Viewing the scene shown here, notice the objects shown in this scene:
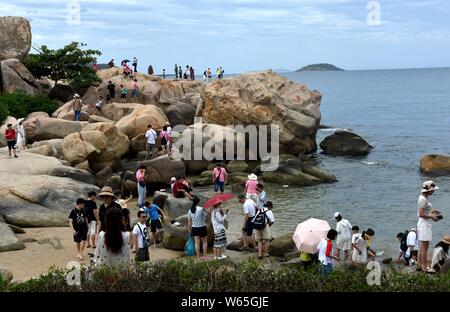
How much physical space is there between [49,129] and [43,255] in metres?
17.5

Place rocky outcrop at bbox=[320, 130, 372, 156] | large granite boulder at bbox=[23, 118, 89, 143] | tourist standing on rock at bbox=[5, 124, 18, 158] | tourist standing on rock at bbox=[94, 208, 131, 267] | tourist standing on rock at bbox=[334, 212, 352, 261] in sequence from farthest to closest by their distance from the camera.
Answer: rocky outcrop at bbox=[320, 130, 372, 156] < large granite boulder at bbox=[23, 118, 89, 143] < tourist standing on rock at bbox=[5, 124, 18, 158] < tourist standing on rock at bbox=[334, 212, 352, 261] < tourist standing on rock at bbox=[94, 208, 131, 267]

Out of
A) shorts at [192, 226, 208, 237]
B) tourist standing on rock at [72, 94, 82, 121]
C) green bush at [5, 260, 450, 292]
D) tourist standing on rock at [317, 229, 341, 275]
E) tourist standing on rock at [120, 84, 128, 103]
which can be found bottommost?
shorts at [192, 226, 208, 237]

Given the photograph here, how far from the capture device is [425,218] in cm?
1466

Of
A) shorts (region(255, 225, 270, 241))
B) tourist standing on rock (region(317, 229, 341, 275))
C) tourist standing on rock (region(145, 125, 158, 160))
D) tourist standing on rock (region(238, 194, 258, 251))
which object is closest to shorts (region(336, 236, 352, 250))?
shorts (region(255, 225, 270, 241))

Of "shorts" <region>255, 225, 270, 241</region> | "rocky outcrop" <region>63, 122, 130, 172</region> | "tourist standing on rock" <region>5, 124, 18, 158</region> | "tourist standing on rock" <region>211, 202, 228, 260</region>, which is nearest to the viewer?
"tourist standing on rock" <region>211, 202, 228, 260</region>

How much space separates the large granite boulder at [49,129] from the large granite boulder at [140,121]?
2569 mm

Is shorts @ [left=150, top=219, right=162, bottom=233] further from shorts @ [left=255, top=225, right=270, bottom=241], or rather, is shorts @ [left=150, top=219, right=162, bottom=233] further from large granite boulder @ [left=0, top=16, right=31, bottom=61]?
large granite boulder @ [left=0, top=16, right=31, bottom=61]

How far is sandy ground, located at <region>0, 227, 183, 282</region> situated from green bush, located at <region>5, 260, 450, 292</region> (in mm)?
6243

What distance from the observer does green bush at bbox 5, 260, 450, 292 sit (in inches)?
344

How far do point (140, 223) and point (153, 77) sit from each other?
39.3m

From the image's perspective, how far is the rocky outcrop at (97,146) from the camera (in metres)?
28.8

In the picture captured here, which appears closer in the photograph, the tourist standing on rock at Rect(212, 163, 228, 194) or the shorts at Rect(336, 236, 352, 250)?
the shorts at Rect(336, 236, 352, 250)
